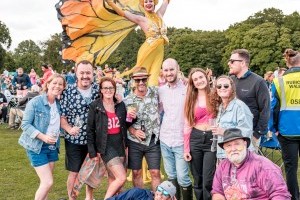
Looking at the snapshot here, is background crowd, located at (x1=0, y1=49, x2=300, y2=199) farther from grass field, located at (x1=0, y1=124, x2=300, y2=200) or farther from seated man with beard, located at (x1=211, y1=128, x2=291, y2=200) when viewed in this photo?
grass field, located at (x1=0, y1=124, x2=300, y2=200)

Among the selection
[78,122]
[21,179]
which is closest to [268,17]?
[21,179]

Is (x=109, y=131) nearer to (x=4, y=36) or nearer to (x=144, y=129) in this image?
(x=144, y=129)

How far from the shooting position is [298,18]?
197ft

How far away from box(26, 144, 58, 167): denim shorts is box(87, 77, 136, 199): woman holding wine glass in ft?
1.44

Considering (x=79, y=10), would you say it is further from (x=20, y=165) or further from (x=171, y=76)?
(x=20, y=165)

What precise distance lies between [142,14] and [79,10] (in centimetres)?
98

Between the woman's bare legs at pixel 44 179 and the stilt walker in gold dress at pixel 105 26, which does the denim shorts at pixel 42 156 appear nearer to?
the woman's bare legs at pixel 44 179

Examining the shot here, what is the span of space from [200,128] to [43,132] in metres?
1.77

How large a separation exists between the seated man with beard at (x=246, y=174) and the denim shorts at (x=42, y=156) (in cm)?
223

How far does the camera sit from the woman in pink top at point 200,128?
187 inches

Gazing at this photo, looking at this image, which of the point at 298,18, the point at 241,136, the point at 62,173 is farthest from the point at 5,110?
the point at 298,18

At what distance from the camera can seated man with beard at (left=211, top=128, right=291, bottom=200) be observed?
334cm

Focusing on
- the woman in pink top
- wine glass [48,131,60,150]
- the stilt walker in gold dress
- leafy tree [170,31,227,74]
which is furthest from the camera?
leafy tree [170,31,227,74]

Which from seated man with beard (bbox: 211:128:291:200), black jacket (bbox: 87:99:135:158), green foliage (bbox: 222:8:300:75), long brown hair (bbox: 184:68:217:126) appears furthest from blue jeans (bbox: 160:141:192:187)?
green foliage (bbox: 222:8:300:75)
